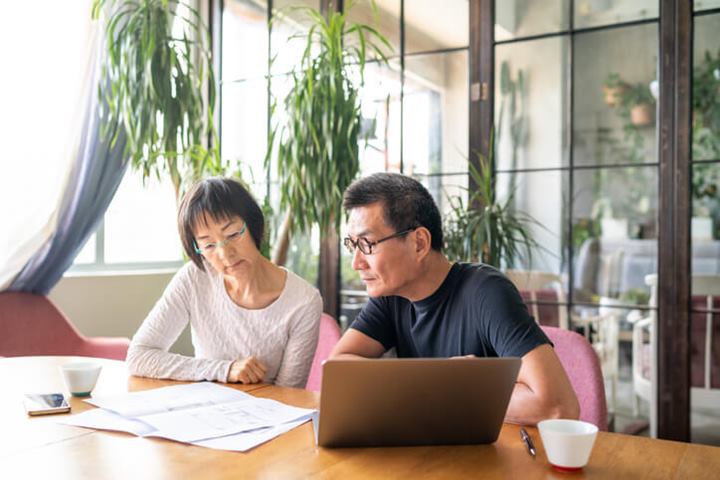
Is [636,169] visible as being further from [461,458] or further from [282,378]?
[461,458]

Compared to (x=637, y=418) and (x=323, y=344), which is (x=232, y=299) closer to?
(x=323, y=344)

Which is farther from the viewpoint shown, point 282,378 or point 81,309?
point 81,309

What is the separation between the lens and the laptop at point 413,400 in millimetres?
1149

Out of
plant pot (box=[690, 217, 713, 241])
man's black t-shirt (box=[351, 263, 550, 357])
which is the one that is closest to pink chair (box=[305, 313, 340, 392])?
man's black t-shirt (box=[351, 263, 550, 357])

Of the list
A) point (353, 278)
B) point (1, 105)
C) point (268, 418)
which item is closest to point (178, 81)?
point (1, 105)

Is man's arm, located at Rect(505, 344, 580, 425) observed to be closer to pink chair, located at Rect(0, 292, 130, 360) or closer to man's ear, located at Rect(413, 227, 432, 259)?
man's ear, located at Rect(413, 227, 432, 259)

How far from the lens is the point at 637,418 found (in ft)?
10.0

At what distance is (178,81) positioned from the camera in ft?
11.0

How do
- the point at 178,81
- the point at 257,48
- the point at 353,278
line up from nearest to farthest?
the point at 178,81 → the point at 353,278 → the point at 257,48

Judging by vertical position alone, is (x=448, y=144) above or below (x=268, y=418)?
above

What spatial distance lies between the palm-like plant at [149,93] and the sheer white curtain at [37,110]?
137mm

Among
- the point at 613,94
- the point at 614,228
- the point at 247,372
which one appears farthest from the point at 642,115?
the point at 247,372

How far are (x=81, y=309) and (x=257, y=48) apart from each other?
1.71 meters

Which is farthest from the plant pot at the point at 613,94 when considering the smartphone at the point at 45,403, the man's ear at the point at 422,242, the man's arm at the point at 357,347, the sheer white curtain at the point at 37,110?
the smartphone at the point at 45,403
